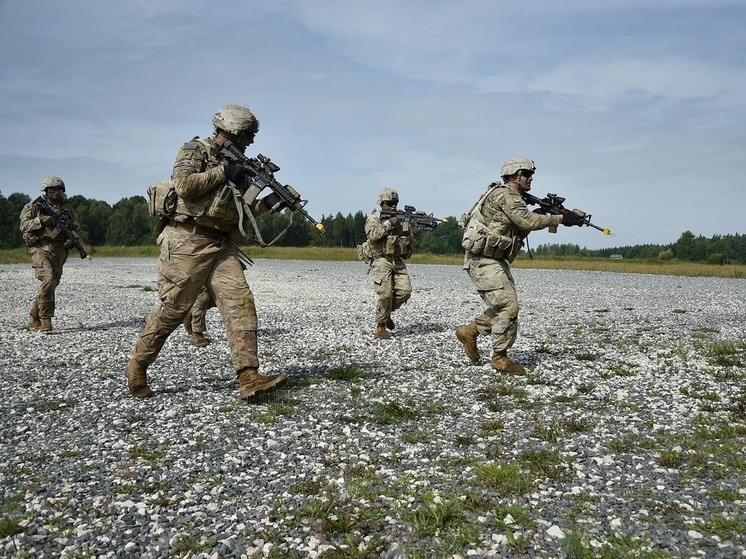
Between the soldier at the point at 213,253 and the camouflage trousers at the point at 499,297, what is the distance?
3735mm

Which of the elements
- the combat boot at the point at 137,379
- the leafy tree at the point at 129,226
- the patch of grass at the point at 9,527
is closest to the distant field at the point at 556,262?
the combat boot at the point at 137,379

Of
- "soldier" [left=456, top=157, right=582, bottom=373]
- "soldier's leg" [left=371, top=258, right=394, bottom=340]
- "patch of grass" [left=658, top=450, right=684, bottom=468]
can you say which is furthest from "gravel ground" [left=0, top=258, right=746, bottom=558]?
"soldier's leg" [left=371, top=258, right=394, bottom=340]

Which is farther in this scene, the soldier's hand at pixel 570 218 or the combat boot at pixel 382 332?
the combat boot at pixel 382 332

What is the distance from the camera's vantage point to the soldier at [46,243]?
1477 centimetres

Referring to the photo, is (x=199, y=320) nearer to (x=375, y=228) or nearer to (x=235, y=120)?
(x=375, y=228)

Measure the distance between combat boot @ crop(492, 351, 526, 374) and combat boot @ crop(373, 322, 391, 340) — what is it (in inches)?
169

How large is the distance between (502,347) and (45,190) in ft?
39.1

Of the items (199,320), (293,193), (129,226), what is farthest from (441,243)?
(293,193)

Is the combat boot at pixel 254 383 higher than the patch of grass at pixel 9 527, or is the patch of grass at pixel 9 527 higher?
the combat boot at pixel 254 383

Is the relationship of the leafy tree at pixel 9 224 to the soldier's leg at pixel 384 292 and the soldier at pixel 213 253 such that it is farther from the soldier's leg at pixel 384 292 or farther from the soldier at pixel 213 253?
the soldier at pixel 213 253

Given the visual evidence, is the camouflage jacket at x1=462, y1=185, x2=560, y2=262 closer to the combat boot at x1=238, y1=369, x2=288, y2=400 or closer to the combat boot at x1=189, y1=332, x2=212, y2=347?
the combat boot at x1=238, y1=369, x2=288, y2=400

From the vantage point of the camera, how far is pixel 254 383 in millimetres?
8195

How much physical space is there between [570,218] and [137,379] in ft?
24.2

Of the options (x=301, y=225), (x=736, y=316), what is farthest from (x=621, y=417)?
(x=301, y=225)
